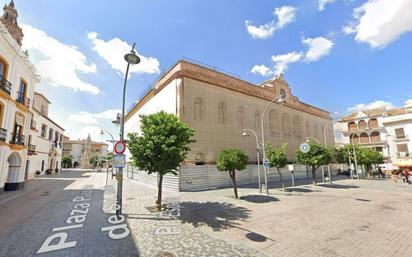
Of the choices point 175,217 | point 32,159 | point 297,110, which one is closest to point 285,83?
point 297,110

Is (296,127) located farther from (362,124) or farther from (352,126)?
(362,124)

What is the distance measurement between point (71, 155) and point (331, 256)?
8895cm

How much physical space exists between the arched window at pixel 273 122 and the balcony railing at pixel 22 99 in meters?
28.7

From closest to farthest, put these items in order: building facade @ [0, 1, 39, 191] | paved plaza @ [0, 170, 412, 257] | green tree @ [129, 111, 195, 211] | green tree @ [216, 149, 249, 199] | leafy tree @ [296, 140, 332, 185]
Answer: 1. paved plaza @ [0, 170, 412, 257]
2. green tree @ [129, 111, 195, 211]
3. green tree @ [216, 149, 249, 199]
4. building facade @ [0, 1, 39, 191]
5. leafy tree @ [296, 140, 332, 185]

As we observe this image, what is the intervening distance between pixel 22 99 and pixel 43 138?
1937cm

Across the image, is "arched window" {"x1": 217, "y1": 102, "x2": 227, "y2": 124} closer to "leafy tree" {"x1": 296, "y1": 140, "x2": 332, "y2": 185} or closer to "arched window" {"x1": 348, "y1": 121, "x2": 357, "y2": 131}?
"leafy tree" {"x1": 296, "y1": 140, "x2": 332, "y2": 185}

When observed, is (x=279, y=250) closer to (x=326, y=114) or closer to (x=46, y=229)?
(x=46, y=229)

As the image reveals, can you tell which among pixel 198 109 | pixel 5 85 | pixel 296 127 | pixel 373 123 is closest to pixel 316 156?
pixel 198 109

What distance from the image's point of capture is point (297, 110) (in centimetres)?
3397

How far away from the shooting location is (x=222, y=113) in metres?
23.1

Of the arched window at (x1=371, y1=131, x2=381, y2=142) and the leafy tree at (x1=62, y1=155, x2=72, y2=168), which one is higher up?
the arched window at (x1=371, y1=131, x2=381, y2=142)

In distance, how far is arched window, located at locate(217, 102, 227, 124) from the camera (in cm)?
2274

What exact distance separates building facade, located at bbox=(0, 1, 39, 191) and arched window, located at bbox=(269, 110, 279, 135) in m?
28.7

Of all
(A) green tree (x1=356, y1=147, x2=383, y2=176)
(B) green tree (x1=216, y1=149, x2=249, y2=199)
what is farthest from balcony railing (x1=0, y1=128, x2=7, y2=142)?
(A) green tree (x1=356, y1=147, x2=383, y2=176)
